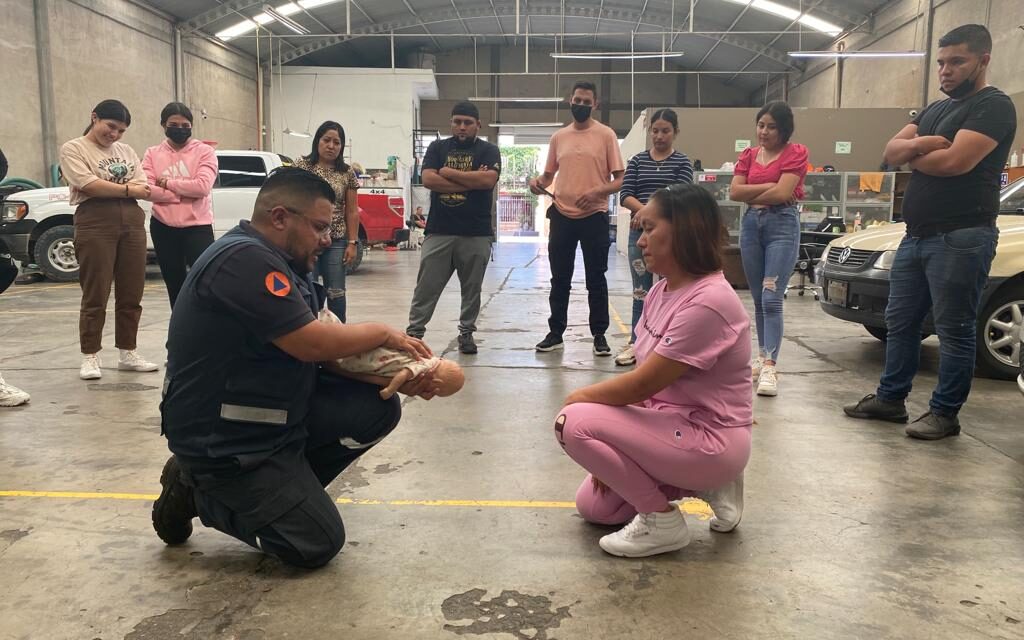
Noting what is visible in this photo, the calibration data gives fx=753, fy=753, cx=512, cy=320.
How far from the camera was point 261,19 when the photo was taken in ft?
60.6

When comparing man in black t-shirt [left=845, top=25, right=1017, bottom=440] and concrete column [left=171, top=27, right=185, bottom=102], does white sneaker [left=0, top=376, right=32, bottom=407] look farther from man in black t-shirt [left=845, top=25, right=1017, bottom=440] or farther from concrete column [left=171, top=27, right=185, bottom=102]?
concrete column [left=171, top=27, right=185, bottom=102]

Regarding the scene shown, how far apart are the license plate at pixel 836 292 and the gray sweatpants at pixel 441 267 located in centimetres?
244

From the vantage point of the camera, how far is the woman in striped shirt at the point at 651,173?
4590 millimetres

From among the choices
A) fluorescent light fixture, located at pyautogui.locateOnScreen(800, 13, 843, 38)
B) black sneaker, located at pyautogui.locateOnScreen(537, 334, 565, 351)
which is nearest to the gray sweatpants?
black sneaker, located at pyautogui.locateOnScreen(537, 334, 565, 351)

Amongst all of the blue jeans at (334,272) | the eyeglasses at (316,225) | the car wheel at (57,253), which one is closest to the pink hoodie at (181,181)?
the blue jeans at (334,272)

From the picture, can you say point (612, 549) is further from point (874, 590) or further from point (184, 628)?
point (184, 628)

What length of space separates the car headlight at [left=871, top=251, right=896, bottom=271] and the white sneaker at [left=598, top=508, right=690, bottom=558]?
348 centimetres

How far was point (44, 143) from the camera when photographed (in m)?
12.7

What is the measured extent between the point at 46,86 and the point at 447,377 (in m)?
13.5

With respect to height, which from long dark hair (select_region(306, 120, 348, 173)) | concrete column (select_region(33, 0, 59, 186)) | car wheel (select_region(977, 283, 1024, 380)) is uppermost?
concrete column (select_region(33, 0, 59, 186))

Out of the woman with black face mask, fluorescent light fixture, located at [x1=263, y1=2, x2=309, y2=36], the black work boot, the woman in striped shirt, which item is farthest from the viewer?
fluorescent light fixture, located at [x1=263, y1=2, x2=309, y2=36]

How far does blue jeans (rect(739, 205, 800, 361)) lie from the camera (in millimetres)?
4098

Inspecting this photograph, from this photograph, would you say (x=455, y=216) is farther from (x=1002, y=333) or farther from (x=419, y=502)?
(x=1002, y=333)

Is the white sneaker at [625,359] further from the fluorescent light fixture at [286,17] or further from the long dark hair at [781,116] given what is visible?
the fluorescent light fixture at [286,17]
